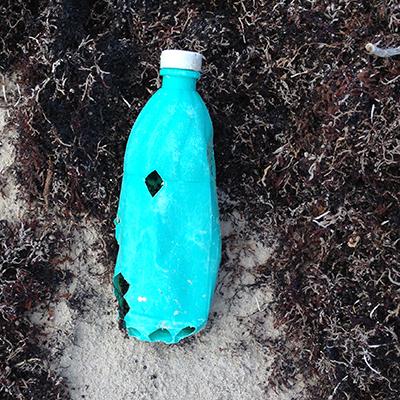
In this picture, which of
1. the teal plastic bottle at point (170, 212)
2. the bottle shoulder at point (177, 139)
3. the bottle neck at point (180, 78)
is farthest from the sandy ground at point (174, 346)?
the bottle neck at point (180, 78)

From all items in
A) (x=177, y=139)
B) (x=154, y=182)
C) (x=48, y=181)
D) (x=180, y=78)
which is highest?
(x=180, y=78)

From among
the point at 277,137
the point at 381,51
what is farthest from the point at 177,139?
the point at 381,51

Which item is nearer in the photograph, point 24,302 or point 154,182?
point 154,182

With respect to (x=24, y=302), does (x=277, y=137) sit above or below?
above

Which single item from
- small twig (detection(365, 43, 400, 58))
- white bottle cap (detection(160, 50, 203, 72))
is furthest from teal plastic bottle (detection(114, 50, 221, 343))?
small twig (detection(365, 43, 400, 58))

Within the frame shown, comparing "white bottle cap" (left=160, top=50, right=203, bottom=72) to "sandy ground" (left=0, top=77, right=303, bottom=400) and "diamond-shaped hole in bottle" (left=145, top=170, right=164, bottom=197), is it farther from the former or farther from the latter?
"sandy ground" (left=0, top=77, right=303, bottom=400)

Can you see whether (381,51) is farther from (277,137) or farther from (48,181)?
(48,181)
